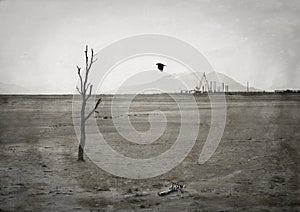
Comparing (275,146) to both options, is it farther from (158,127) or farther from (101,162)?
(158,127)

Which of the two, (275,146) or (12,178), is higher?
(275,146)

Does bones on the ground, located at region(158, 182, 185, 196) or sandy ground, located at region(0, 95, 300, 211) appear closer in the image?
sandy ground, located at region(0, 95, 300, 211)

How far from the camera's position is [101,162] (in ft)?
51.5

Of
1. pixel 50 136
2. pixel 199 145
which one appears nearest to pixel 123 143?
pixel 199 145

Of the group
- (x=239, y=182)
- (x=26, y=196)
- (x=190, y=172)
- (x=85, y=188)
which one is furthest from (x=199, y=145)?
(x=26, y=196)

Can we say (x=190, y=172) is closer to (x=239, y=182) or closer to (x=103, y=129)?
(x=239, y=182)

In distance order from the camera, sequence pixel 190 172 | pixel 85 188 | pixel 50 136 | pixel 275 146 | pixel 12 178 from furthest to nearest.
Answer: pixel 50 136 → pixel 275 146 → pixel 190 172 → pixel 12 178 → pixel 85 188

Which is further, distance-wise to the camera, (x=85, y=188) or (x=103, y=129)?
(x=103, y=129)

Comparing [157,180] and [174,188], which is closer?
[174,188]

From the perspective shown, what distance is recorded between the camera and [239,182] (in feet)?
40.9

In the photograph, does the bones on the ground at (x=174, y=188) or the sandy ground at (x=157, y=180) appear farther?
the bones on the ground at (x=174, y=188)

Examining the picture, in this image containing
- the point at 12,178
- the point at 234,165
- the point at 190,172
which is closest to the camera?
the point at 12,178

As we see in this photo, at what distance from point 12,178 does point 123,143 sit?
28.2ft

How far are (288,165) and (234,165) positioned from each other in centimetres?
216
